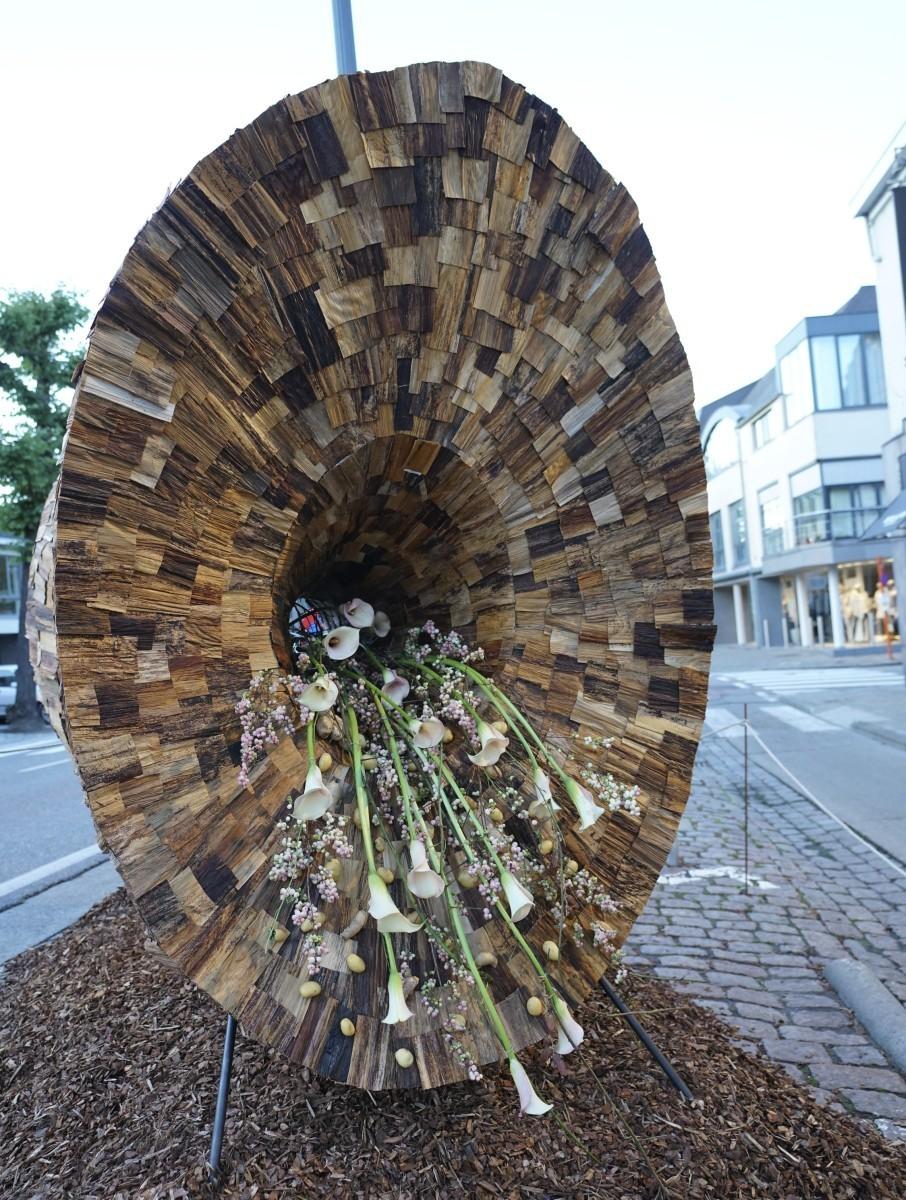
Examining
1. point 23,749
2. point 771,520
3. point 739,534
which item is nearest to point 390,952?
point 23,749

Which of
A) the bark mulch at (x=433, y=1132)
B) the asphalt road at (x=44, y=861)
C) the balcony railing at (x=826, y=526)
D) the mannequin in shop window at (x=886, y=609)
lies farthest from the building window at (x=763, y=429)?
the bark mulch at (x=433, y=1132)

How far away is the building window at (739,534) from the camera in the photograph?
33375 mm

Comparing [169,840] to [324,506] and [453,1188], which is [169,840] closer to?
[324,506]

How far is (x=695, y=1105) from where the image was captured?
1.93 m

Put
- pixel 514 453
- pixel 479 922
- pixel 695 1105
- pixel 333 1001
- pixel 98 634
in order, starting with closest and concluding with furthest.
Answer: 1. pixel 98 634
2. pixel 333 1001
3. pixel 479 922
4. pixel 514 453
5. pixel 695 1105

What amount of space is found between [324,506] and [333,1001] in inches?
33.6

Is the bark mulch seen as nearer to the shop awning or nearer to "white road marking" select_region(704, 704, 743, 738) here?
"white road marking" select_region(704, 704, 743, 738)

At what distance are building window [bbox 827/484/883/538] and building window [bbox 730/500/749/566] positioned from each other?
738 cm

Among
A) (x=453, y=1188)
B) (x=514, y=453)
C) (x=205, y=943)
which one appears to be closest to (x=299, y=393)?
(x=514, y=453)

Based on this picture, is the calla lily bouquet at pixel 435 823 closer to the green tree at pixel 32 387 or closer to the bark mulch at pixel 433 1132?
the bark mulch at pixel 433 1132

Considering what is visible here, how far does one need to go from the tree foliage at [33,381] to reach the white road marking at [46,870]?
9753mm

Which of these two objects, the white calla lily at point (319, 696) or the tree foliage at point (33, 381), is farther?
the tree foliage at point (33, 381)

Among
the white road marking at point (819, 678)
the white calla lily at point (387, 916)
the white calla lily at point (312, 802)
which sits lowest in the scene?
the white road marking at point (819, 678)

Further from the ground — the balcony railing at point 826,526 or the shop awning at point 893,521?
the balcony railing at point 826,526
